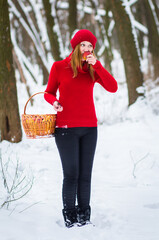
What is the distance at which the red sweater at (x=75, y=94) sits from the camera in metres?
2.29

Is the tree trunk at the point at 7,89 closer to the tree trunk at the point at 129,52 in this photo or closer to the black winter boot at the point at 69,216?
the black winter boot at the point at 69,216

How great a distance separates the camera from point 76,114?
2.29m

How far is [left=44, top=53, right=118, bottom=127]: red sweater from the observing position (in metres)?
2.29

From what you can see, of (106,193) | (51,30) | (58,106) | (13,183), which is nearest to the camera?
(58,106)

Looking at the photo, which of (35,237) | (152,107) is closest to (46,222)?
(35,237)

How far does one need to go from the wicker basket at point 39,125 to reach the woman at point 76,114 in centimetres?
8

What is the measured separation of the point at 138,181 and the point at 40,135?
1875mm

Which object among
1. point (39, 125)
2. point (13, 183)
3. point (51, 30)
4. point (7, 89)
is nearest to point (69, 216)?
point (13, 183)

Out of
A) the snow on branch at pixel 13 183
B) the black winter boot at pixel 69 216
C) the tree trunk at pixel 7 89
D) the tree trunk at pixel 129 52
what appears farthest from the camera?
the tree trunk at pixel 129 52

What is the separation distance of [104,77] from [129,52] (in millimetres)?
4628

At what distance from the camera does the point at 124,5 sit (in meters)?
6.64

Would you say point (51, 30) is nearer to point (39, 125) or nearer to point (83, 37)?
point (83, 37)

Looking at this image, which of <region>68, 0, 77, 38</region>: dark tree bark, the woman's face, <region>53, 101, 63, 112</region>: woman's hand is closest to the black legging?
<region>53, 101, 63, 112</region>: woman's hand

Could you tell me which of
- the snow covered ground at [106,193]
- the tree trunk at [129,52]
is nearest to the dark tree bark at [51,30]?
the tree trunk at [129,52]
